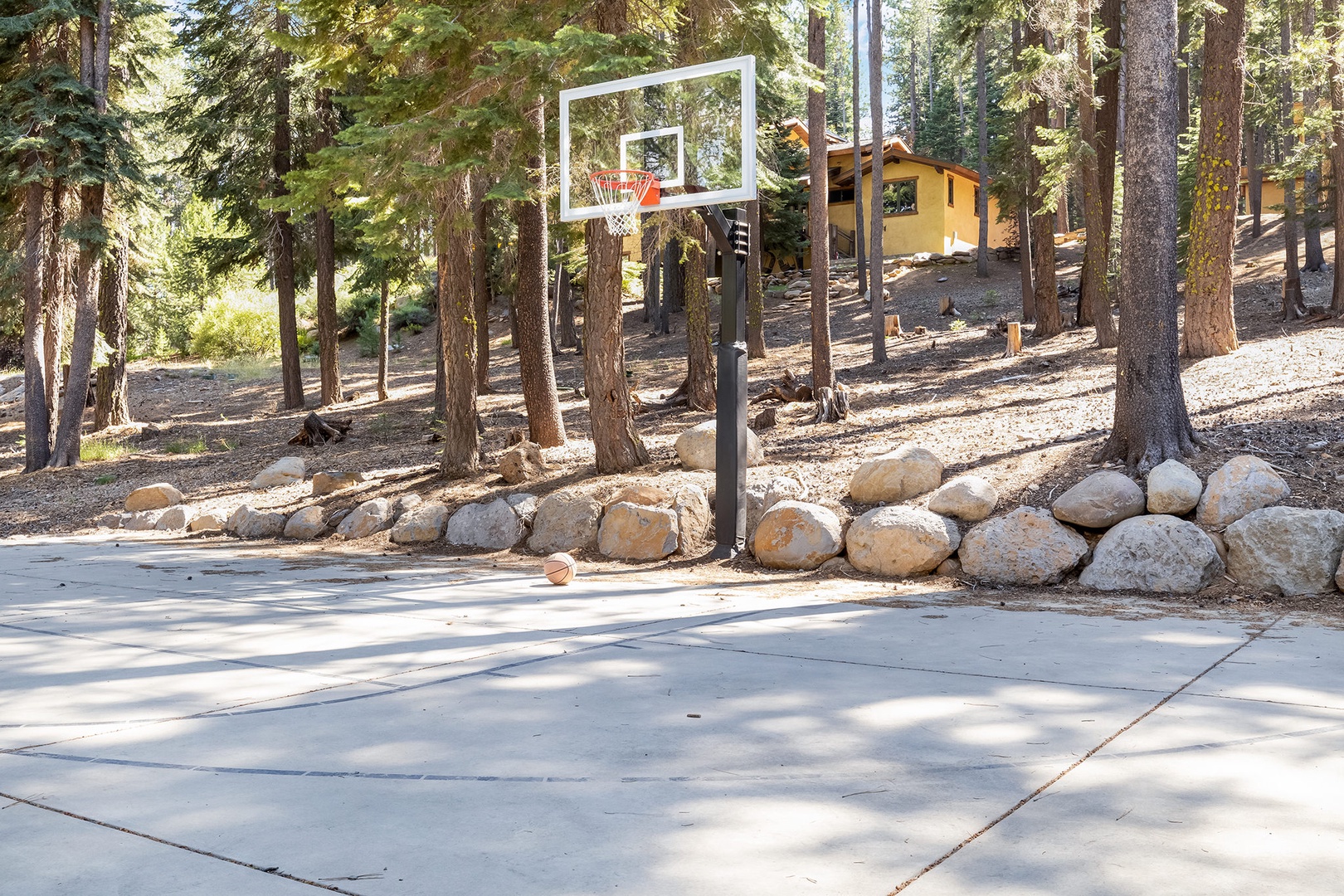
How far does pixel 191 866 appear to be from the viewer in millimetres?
2752

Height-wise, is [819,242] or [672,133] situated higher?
[672,133]

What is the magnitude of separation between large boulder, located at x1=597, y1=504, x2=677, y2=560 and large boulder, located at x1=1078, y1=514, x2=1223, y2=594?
3.64 m

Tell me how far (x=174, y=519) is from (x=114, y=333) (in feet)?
31.1

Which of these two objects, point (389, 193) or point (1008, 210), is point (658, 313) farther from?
point (389, 193)

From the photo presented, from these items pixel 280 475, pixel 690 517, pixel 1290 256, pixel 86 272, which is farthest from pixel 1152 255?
pixel 86 272

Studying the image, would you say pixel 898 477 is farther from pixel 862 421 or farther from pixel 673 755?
pixel 673 755

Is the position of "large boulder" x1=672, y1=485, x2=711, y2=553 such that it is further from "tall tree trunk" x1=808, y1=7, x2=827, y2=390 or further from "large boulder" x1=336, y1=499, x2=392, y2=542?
"tall tree trunk" x1=808, y1=7, x2=827, y2=390

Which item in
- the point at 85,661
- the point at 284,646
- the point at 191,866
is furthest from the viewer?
the point at 284,646

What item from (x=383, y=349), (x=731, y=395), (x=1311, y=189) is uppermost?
(x=1311, y=189)

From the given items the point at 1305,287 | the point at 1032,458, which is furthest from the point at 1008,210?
the point at 1032,458

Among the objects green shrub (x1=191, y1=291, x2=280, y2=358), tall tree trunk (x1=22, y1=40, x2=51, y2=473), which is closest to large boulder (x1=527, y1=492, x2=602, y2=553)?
tall tree trunk (x1=22, y1=40, x2=51, y2=473)

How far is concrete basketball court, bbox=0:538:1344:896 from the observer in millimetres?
2752

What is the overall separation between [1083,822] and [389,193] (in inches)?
377

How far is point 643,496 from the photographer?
10.0 meters
